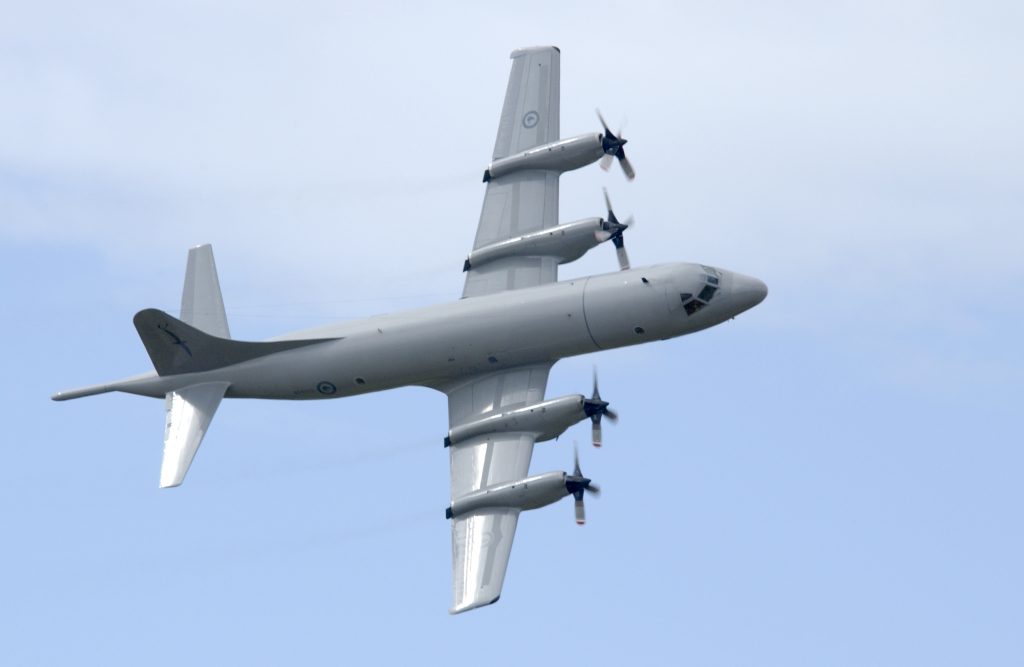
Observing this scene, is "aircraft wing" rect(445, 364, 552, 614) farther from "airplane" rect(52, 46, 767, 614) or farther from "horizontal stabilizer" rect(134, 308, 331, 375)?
"horizontal stabilizer" rect(134, 308, 331, 375)

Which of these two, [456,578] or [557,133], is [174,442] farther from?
[557,133]

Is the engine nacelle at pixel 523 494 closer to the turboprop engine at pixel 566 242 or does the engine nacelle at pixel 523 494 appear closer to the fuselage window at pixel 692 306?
the fuselage window at pixel 692 306

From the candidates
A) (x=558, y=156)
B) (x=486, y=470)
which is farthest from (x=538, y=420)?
(x=558, y=156)

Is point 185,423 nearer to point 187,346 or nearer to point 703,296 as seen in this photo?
point 187,346

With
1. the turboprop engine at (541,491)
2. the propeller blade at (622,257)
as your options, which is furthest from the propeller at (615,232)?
the turboprop engine at (541,491)

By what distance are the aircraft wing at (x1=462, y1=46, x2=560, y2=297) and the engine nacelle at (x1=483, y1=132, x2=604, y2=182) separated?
0.84 feet

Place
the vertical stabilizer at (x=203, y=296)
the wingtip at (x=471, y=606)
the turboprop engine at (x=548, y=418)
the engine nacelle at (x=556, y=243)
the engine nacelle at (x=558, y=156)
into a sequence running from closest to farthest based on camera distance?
the wingtip at (x=471, y=606), the turboprop engine at (x=548, y=418), the engine nacelle at (x=556, y=243), the vertical stabilizer at (x=203, y=296), the engine nacelle at (x=558, y=156)

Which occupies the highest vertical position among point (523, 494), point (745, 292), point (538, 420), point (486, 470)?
point (745, 292)

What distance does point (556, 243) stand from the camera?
228 feet

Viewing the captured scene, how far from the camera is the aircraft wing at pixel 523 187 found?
69.8 m

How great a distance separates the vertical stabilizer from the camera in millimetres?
69938

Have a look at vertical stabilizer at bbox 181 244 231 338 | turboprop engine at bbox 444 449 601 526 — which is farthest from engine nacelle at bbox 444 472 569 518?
vertical stabilizer at bbox 181 244 231 338

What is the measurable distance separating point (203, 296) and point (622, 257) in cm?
1553

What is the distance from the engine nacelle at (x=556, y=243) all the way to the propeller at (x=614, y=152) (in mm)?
2637
